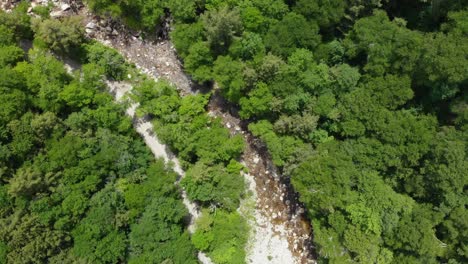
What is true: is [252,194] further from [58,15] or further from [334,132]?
[58,15]

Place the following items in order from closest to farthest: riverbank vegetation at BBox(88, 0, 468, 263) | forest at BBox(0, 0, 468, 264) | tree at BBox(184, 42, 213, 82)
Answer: riverbank vegetation at BBox(88, 0, 468, 263), forest at BBox(0, 0, 468, 264), tree at BBox(184, 42, 213, 82)

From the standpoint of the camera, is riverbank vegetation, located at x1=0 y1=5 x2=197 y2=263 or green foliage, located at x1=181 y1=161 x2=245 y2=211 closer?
riverbank vegetation, located at x1=0 y1=5 x2=197 y2=263

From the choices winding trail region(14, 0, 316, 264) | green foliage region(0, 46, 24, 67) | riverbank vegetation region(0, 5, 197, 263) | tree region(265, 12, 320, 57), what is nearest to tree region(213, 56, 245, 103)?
tree region(265, 12, 320, 57)

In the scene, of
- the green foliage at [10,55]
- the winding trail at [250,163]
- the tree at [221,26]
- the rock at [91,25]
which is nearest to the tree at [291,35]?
the tree at [221,26]

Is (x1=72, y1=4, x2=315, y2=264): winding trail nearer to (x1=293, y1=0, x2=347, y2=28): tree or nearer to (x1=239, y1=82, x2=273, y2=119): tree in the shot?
(x1=239, y1=82, x2=273, y2=119): tree

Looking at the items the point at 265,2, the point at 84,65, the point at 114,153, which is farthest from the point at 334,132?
the point at 84,65

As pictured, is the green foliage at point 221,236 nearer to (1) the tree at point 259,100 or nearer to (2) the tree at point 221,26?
(1) the tree at point 259,100

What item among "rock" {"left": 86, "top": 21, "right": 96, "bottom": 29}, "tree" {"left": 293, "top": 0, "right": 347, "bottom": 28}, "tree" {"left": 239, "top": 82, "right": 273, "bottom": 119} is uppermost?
"tree" {"left": 293, "top": 0, "right": 347, "bottom": 28}
